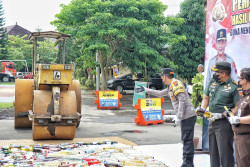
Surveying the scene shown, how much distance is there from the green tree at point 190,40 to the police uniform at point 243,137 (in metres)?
25.0

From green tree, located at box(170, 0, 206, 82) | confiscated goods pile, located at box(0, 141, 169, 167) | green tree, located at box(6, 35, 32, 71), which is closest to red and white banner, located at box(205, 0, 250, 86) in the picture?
confiscated goods pile, located at box(0, 141, 169, 167)

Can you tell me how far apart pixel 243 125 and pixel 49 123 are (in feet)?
18.3

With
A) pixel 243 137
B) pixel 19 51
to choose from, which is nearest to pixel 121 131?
pixel 243 137

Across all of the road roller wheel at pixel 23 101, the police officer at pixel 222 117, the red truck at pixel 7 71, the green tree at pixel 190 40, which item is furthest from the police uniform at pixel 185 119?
the red truck at pixel 7 71

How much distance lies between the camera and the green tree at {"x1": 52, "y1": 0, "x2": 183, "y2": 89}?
75.7ft

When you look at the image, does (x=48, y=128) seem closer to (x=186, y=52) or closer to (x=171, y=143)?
(x=171, y=143)

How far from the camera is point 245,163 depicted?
4.62m

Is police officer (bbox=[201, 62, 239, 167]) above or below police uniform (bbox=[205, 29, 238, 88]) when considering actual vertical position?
below

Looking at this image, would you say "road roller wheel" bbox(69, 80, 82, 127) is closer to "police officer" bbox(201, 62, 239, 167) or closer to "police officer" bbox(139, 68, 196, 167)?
"police officer" bbox(139, 68, 196, 167)

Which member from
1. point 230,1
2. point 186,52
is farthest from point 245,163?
point 186,52

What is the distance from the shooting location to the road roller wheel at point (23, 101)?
10.7m

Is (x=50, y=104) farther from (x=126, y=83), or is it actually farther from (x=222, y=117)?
(x=126, y=83)

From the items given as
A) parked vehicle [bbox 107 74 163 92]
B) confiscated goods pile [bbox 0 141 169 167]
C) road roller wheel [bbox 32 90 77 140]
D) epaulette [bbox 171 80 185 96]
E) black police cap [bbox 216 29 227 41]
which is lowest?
confiscated goods pile [bbox 0 141 169 167]

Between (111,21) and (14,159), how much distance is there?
17.9 m
